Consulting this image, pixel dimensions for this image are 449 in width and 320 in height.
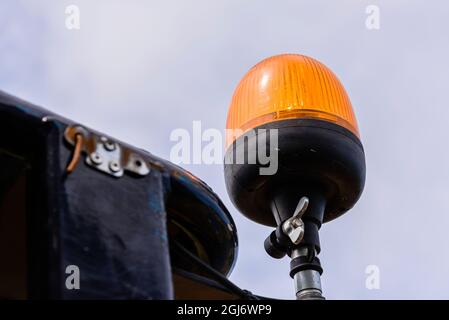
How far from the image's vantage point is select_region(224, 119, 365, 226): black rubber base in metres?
4.06

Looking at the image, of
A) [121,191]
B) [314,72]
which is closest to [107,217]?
[121,191]

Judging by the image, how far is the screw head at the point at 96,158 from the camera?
187cm

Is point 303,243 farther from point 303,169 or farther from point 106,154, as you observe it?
point 106,154

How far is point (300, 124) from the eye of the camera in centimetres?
405

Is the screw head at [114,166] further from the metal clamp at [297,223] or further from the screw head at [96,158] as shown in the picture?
the metal clamp at [297,223]

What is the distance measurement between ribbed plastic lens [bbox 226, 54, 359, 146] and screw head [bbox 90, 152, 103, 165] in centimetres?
224

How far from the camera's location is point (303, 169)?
410 cm

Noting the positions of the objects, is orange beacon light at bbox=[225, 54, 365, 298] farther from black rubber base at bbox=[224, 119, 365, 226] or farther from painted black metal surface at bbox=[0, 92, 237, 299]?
painted black metal surface at bbox=[0, 92, 237, 299]

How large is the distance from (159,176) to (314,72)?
2.50m

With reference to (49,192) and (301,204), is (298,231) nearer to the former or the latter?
(301,204)

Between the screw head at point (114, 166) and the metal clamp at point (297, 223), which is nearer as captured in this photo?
the screw head at point (114, 166)
